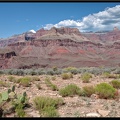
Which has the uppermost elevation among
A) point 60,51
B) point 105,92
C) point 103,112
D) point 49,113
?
point 60,51

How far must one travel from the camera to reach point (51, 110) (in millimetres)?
7984

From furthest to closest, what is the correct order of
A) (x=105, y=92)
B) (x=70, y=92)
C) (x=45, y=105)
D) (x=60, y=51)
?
1. (x=60, y=51)
2. (x=70, y=92)
3. (x=105, y=92)
4. (x=45, y=105)

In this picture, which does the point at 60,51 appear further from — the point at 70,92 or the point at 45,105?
the point at 45,105

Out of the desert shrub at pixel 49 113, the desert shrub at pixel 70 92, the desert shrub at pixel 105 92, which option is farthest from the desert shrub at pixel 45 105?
the desert shrub at pixel 105 92

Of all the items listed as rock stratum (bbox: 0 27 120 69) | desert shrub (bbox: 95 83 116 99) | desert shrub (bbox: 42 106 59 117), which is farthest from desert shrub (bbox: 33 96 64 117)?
rock stratum (bbox: 0 27 120 69)

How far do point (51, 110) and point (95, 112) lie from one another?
1525 millimetres

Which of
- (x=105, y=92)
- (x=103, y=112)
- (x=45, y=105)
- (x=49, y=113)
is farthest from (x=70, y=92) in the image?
(x=49, y=113)

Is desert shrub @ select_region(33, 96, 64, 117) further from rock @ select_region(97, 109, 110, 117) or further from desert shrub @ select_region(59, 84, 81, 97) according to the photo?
desert shrub @ select_region(59, 84, 81, 97)

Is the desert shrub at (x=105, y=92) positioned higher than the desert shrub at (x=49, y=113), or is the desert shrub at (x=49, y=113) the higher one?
the desert shrub at (x=105, y=92)

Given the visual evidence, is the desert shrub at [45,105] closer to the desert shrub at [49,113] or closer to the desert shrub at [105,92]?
the desert shrub at [49,113]

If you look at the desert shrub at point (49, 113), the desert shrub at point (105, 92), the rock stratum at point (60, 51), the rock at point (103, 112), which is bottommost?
the rock at point (103, 112)

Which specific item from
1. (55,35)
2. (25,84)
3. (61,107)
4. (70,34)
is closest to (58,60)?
(55,35)

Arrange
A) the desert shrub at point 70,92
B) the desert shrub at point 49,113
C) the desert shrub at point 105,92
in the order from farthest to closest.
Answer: the desert shrub at point 70,92
the desert shrub at point 105,92
the desert shrub at point 49,113

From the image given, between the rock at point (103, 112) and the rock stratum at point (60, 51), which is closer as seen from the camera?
the rock at point (103, 112)
